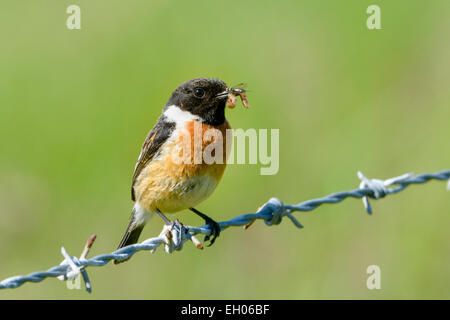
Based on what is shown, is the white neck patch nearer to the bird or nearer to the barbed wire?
the bird

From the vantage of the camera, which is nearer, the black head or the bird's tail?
the black head

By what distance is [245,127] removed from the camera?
25.6 ft

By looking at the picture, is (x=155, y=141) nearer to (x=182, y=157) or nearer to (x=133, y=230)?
(x=182, y=157)

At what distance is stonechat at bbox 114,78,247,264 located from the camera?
203 inches

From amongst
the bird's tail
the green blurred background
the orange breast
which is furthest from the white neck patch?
the green blurred background

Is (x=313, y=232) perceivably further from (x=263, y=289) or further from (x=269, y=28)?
(x=269, y=28)

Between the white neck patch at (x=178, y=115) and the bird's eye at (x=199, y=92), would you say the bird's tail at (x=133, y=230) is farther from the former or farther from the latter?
the bird's eye at (x=199, y=92)

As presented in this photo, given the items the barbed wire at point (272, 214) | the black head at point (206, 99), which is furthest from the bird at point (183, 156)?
→ the barbed wire at point (272, 214)

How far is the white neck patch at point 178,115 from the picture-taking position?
554 centimetres

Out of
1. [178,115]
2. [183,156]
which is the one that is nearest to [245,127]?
[178,115]

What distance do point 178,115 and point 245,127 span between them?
225 cm

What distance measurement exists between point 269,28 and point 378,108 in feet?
6.35

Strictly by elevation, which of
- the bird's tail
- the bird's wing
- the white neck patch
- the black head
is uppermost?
the black head

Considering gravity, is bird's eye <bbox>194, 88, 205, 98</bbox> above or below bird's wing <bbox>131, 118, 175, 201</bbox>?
above
